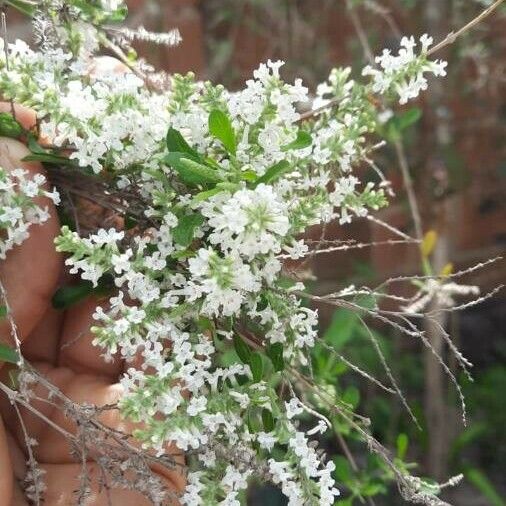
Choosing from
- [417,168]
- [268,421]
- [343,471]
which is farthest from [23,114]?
[417,168]

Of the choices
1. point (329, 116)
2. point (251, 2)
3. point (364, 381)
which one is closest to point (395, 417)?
point (364, 381)

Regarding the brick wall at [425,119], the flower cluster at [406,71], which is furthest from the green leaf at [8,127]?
the brick wall at [425,119]

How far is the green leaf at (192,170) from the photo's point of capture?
2.62 feet

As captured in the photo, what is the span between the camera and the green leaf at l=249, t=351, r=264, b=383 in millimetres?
856

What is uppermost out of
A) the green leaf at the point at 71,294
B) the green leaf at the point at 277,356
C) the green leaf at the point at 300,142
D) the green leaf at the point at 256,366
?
the green leaf at the point at 300,142

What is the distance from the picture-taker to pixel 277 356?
88cm

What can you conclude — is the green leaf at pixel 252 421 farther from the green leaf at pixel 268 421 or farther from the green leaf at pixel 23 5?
the green leaf at pixel 23 5

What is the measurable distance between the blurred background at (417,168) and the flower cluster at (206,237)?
1.12 metres

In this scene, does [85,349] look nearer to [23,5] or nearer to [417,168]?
[23,5]

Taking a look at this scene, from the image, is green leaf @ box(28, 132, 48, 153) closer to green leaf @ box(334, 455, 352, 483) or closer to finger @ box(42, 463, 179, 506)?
finger @ box(42, 463, 179, 506)

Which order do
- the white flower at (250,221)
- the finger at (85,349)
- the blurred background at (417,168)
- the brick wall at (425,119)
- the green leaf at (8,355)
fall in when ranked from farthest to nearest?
the brick wall at (425,119) → the blurred background at (417,168) → the finger at (85,349) → the green leaf at (8,355) → the white flower at (250,221)

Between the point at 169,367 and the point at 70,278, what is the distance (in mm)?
218

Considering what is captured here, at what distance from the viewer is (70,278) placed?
961mm

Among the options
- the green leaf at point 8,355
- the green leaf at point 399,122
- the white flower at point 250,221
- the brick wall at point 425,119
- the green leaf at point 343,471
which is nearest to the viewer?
the white flower at point 250,221
